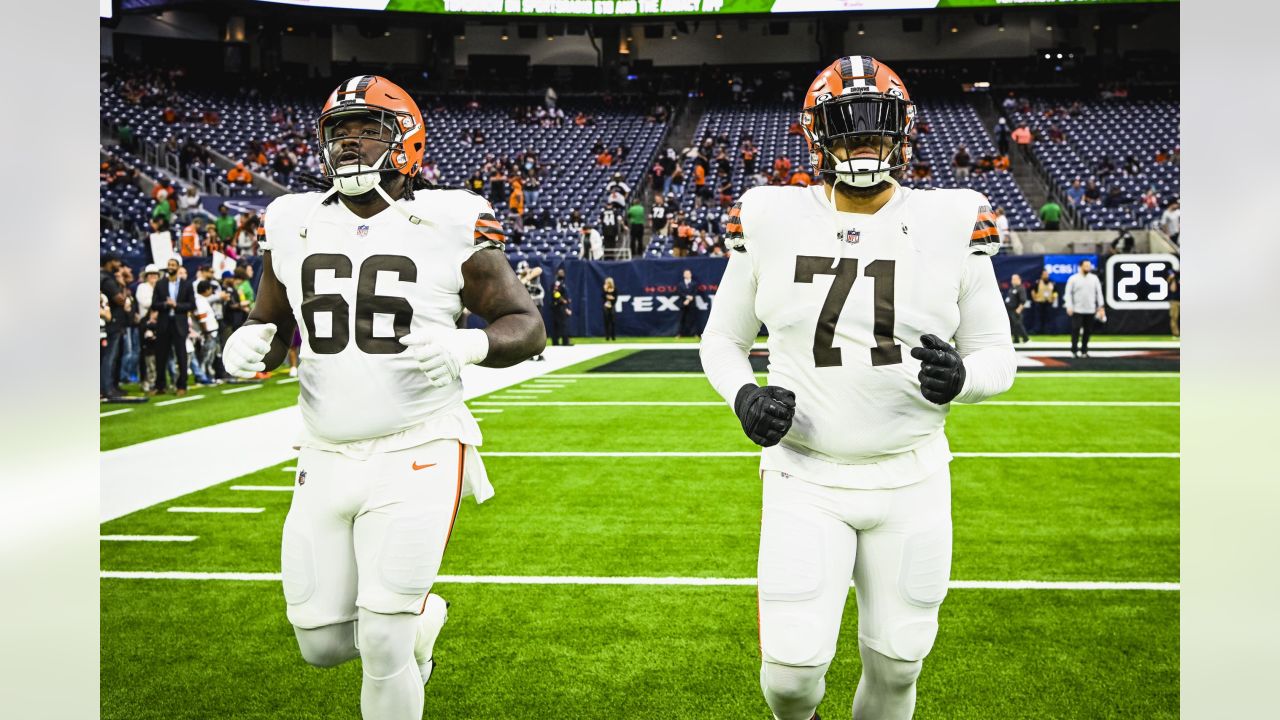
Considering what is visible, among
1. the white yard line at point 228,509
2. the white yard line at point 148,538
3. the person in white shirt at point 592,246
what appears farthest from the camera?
the person in white shirt at point 592,246

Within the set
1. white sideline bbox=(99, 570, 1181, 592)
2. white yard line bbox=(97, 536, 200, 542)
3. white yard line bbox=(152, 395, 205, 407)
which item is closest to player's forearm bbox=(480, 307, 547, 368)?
white sideline bbox=(99, 570, 1181, 592)

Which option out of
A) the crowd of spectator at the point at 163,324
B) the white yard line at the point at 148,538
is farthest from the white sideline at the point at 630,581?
the crowd of spectator at the point at 163,324

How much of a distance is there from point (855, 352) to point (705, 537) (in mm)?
3208

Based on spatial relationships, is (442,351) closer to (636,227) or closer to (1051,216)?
(636,227)

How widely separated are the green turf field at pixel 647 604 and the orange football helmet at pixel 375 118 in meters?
1.77

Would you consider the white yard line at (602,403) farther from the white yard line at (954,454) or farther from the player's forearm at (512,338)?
the player's forearm at (512,338)

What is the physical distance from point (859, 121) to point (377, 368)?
54.7 inches

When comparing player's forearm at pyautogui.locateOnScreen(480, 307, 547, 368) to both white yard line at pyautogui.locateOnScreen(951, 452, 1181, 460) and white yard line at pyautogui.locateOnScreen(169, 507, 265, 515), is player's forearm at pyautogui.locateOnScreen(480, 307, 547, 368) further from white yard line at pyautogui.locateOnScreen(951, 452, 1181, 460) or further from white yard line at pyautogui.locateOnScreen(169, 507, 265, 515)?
white yard line at pyautogui.locateOnScreen(951, 452, 1181, 460)

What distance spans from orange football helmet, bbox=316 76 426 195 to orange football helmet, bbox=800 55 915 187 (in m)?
1.05

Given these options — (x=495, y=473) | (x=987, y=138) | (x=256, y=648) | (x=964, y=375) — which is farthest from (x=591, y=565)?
(x=987, y=138)

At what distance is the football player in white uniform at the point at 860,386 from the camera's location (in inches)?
110

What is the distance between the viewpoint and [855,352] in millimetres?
2867

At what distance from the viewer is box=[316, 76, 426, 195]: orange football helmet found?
3.03 m
